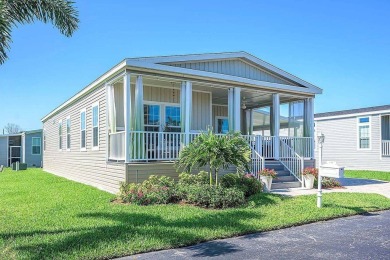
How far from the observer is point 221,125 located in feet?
52.2

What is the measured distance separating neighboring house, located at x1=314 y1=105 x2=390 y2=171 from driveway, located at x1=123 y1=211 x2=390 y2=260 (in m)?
15.5

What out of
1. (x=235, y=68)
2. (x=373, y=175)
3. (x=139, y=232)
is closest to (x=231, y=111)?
(x=235, y=68)

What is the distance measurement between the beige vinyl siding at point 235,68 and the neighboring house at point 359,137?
32.3ft

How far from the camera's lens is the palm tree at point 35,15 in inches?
255

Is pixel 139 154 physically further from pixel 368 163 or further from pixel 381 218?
pixel 368 163

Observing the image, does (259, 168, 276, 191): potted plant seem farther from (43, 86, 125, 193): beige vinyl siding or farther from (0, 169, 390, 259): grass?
(43, 86, 125, 193): beige vinyl siding

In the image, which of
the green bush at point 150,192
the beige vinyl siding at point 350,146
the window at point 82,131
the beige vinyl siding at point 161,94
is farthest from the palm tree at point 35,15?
the beige vinyl siding at point 350,146

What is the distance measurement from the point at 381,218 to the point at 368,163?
50.1ft

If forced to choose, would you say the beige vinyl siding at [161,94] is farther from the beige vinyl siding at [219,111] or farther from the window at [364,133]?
the window at [364,133]

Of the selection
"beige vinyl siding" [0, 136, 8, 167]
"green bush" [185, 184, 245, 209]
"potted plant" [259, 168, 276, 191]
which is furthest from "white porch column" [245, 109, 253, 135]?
"beige vinyl siding" [0, 136, 8, 167]

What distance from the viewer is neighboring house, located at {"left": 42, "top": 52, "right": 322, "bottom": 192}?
32.3 ft

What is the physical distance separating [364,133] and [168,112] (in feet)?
47.2

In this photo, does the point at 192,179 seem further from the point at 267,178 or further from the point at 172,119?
the point at 172,119

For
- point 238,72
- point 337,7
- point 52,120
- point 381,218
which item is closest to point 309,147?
point 238,72
